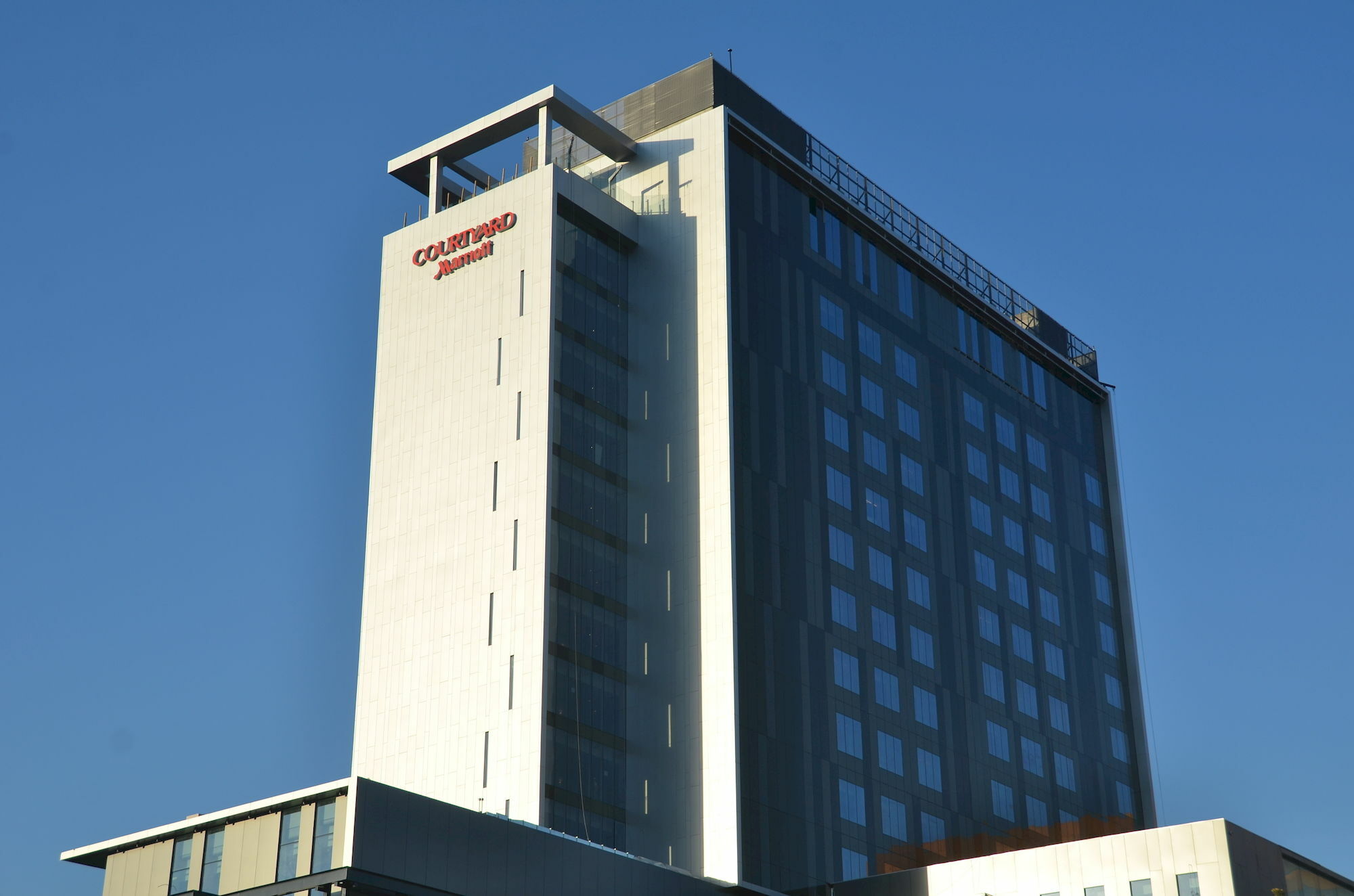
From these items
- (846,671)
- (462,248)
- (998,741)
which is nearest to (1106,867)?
(846,671)

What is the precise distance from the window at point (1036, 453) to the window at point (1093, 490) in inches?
264

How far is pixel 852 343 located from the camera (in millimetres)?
116438

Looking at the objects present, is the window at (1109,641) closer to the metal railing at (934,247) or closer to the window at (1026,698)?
the window at (1026,698)

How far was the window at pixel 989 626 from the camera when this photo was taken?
121 m

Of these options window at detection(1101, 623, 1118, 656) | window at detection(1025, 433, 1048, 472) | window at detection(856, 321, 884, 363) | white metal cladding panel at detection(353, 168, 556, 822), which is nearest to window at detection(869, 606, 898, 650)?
window at detection(856, 321, 884, 363)

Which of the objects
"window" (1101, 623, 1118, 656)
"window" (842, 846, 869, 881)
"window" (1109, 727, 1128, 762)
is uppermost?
"window" (1101, 623, 1118, 656)

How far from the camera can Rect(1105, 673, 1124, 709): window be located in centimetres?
13362

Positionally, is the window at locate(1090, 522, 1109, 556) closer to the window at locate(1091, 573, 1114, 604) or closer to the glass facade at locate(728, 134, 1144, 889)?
the glass facade at locate(728, 134, 1144, 889)

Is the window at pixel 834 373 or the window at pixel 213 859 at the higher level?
the window at pixel 834 373

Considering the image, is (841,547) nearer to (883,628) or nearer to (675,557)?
(883,628)

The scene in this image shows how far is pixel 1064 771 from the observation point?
408ft

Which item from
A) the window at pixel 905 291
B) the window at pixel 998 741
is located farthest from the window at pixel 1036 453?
the window at pixel 998 741

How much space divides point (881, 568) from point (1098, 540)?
35815 millimetres

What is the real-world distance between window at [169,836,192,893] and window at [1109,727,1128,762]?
74670 mm
